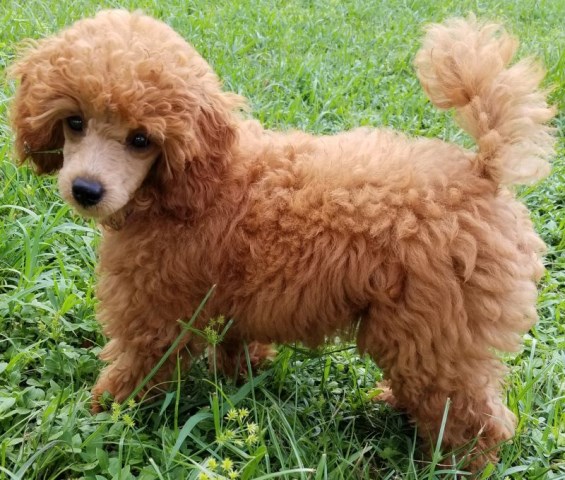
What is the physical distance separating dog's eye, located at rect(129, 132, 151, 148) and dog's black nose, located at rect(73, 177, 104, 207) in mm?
204

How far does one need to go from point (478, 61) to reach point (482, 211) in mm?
531

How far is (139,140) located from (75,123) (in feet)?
0.83

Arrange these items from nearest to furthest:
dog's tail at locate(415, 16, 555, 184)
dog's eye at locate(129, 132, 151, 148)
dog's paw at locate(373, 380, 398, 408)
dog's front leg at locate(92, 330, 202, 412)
→ 1. dog's tail at locate(415, 16, 555, 184)
2. dog's eye at locate(129, 132, 151, 148)
3. dog's front leg at locate(92, 330, 202, 412)
4. dog's paw at locate(373, 380, 398, 408)

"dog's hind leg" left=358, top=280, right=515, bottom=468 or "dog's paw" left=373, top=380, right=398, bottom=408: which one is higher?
"dog's hind leg" left=358, top=280, right=515, bottom=468

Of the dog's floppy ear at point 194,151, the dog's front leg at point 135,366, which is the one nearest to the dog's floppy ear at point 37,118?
the dog's floppy ear at point 194,151

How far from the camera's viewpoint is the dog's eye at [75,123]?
237cm

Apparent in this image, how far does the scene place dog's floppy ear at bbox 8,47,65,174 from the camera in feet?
7.66

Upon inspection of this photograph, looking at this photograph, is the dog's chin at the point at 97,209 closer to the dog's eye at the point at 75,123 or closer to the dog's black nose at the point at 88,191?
the dog's black nose at the point at 88,191

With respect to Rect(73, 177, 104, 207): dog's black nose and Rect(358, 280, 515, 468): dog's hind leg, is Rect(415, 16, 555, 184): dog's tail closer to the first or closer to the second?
Rect(358, 280, 515, 468): dog's hind leg

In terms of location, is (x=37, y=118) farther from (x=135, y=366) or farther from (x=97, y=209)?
(x=135, y=366)

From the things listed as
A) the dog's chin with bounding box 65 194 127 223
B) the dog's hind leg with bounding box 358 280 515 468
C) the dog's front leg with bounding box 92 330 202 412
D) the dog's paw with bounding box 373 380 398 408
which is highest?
the dog's chin with bounding box 65 194 127 223

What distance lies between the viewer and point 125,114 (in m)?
2.25

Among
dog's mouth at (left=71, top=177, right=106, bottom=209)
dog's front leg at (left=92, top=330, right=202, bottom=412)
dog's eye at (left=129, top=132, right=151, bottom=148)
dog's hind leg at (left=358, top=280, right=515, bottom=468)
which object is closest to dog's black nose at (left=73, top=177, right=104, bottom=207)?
dog's mouth at (left=71, top=177, right=106, bottom=209)

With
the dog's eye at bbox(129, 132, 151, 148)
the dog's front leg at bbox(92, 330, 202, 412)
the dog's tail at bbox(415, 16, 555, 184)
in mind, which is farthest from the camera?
the dog's front leg at bbox(92, 330, 202, 412)
